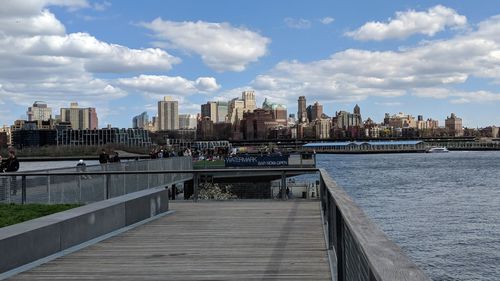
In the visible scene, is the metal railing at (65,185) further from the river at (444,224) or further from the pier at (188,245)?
the river at (444,224)

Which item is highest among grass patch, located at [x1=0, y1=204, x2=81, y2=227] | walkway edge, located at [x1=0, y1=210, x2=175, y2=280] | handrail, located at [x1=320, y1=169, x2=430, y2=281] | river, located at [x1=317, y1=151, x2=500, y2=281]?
handrail, located at [x1=320, y1=169, x2=430, y2=281]

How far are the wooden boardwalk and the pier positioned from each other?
13 millimetres

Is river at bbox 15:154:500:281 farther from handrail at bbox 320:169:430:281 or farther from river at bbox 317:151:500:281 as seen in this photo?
handrail at bbox 320:169:430:281

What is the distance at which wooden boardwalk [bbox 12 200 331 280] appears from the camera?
754 centimetres

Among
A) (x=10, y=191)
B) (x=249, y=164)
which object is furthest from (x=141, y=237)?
(x=249, y=164)

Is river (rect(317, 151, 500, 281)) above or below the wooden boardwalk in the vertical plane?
below

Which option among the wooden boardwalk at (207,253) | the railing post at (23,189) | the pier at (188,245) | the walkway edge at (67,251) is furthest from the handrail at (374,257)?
the railing post at (23,189)

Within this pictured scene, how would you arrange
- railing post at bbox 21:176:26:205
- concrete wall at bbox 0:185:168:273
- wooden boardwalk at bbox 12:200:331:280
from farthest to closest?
railing post at bbox 21:176:26:205
concrete wall at bbox 0:185:168:273
wooden boardwalk at bbox 12:200:331:280

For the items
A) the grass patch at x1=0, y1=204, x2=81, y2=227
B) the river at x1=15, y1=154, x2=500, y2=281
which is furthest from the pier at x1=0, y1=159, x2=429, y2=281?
the river at x1=15, y1=154, x2=500, y2=281

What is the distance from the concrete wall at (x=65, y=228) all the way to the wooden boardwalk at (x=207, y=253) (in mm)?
308

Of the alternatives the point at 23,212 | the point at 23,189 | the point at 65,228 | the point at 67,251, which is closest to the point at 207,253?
the point at 67,251

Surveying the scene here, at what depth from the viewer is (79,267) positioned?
8086 millimetres

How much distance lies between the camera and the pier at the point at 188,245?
20.7 feet

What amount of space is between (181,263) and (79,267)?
1362 mm
